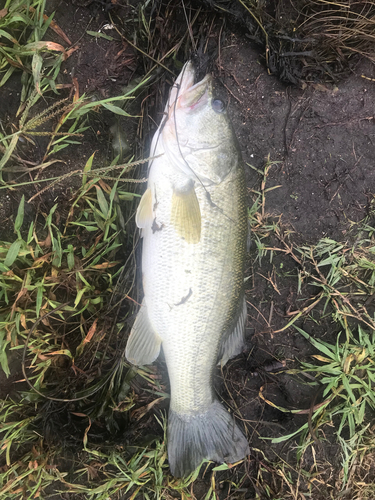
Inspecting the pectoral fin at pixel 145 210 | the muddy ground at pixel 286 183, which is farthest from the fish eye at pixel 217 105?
the pectoral fin at pixel 145 210

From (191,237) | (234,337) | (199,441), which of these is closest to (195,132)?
(191,237)

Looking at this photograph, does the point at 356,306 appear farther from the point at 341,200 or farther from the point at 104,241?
the point at 104,241

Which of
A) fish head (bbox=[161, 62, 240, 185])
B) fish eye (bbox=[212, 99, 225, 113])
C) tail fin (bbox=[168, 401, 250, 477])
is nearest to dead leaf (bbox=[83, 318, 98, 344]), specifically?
tail fin (bbox=[168, 401, 250, 477])

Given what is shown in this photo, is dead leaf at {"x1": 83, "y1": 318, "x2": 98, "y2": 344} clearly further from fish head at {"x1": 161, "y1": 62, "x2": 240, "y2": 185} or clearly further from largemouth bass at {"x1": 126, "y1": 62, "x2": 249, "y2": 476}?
fish head at {"x1": 161, "y1": 62, "x2": 240, "y2": 185}

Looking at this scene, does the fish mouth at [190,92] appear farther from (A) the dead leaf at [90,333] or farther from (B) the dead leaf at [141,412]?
A: (B) the dead leaf at [141,412]

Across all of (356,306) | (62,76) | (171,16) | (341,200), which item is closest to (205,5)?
(171,16)

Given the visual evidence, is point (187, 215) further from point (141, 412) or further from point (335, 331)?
point (335, 331)
